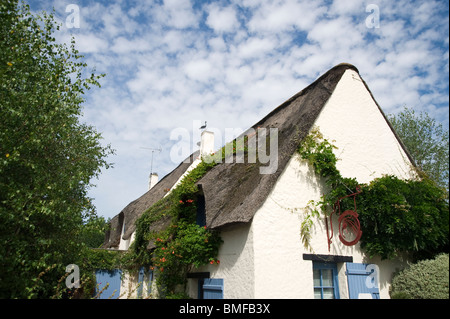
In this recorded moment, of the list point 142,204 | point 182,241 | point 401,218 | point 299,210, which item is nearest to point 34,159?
Answer: point 182,241

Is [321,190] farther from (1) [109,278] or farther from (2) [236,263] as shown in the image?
(1) [109,278]

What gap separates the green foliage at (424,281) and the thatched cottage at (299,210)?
0.41 m

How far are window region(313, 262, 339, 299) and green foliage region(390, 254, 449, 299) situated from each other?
1.25 m

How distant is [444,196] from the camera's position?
707cm

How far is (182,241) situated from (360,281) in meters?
4.20

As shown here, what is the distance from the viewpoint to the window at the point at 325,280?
6.57 m

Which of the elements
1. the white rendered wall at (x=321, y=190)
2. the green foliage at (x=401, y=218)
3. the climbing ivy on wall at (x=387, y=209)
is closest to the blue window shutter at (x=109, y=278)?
the white rendered wall at (x=321, y=190)

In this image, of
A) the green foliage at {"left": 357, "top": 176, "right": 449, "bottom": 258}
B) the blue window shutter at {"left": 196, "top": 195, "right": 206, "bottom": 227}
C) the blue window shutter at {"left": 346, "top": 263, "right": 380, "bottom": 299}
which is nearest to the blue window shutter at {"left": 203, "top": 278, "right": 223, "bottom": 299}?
the blue window shutter at {"left": 196, "top": 195, "right": 206, "bottom": 227}

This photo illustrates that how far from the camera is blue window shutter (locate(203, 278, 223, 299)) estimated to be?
21.6 ft

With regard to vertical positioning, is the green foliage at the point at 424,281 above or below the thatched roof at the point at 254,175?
below

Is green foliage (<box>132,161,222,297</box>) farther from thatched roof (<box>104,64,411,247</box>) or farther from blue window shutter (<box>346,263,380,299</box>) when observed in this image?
blue window shutter (<box>346,263,380,299</box>)

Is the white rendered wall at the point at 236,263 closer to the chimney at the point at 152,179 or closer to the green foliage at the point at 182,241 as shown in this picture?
the green foliage at the point at 182,241
